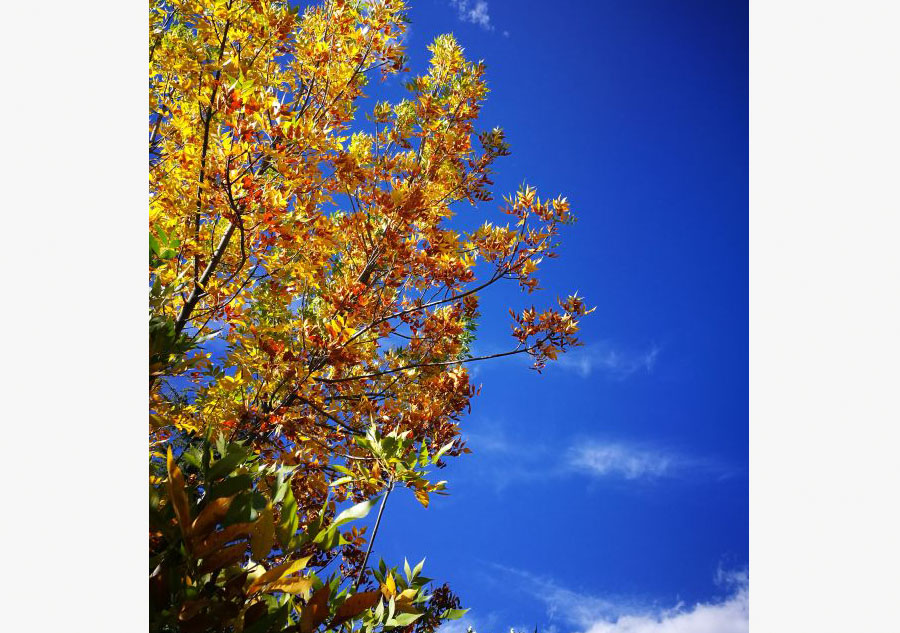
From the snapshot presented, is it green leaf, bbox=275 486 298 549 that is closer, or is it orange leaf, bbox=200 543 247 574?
orange leaf, bbox=200 543 247 574

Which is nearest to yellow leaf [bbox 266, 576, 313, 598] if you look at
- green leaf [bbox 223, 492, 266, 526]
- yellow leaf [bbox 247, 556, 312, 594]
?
yellow leaf [bbox 247, 556, 312, 594]

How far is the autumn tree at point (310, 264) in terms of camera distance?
116 centimetres

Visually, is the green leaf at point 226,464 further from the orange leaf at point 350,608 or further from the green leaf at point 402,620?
the green leaf at point 402,620

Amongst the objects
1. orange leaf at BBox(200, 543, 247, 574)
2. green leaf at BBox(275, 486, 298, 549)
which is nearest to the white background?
orange leaf at BBox(200, 543, 247, 574)

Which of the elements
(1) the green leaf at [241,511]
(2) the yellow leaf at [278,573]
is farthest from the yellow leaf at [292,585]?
(1) the green leaf at [241,511]

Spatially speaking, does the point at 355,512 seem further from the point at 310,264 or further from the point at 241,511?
the point at 310,264

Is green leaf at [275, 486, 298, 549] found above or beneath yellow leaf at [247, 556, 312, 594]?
above

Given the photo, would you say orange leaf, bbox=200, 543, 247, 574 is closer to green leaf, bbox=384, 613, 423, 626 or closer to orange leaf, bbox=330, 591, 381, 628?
orange leaf, bbox=330, 591, 381, 628

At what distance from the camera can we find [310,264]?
2045 millimetres

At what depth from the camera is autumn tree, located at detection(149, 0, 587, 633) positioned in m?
1.16

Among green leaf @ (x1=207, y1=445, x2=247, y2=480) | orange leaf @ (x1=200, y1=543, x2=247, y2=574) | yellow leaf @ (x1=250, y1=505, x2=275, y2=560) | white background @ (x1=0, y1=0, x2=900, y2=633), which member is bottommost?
orange leaf @ (x1=200, y1=543, x2=247, y2=574)
